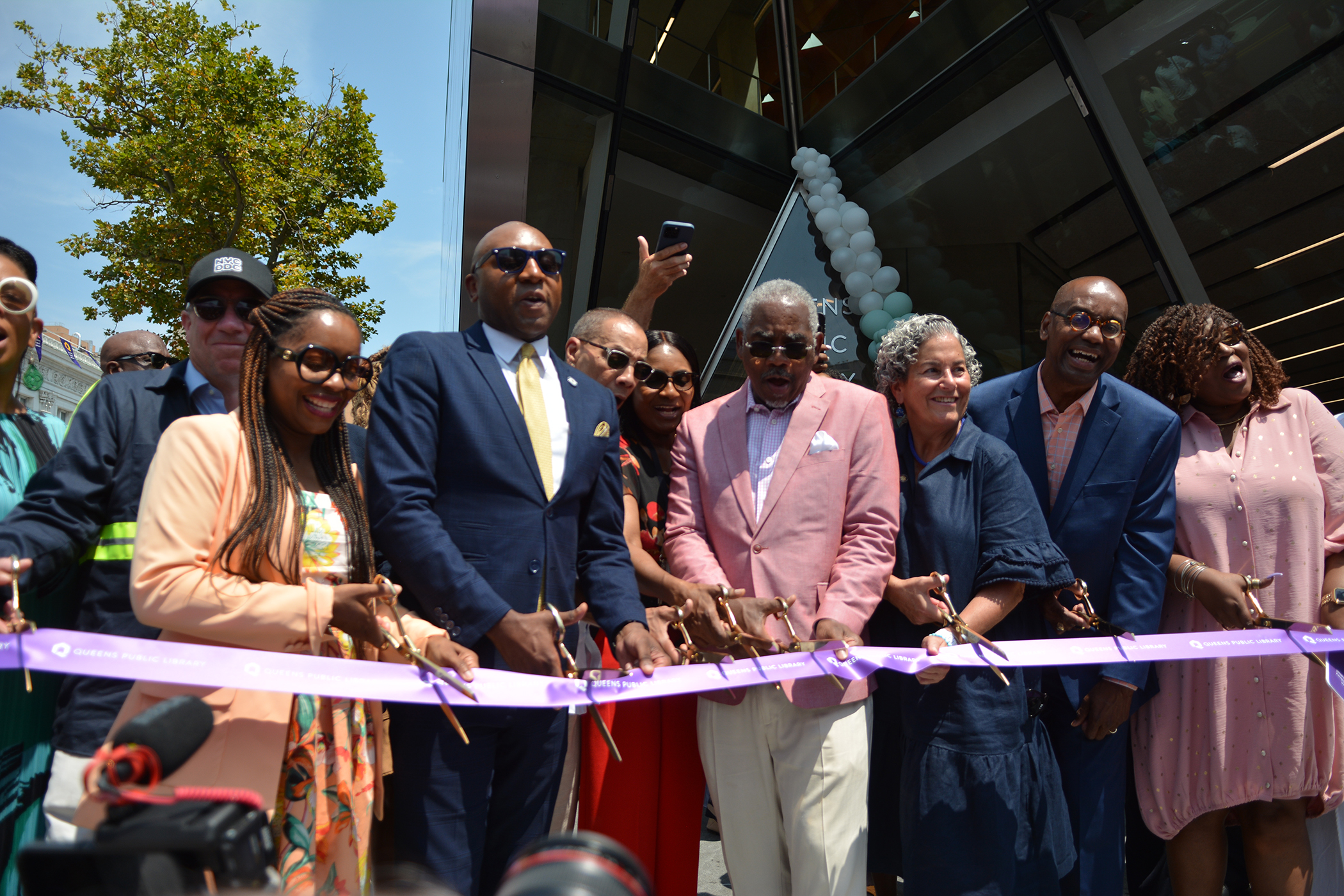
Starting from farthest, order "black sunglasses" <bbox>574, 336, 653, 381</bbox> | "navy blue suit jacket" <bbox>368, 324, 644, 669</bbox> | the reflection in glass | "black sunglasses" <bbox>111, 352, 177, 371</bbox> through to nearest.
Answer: the reflection in glass → "black sunglasses" <bbox>111, 352, 177, 371</bbox> → "black sunglasses" <bbox>574, 336, 653, 381</bbox> → "navy blue suit jacket" <bbox>368, 324, 644, 669</bbox>

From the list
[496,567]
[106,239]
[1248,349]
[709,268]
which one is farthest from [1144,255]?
[106,239]

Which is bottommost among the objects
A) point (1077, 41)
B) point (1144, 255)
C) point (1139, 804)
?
point (1139, 804)

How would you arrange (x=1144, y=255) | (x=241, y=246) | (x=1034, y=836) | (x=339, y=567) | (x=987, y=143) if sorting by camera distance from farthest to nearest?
(x=241, y=246) < (x=987, y=143) < (x=1144, y=255) < (x=1034, y=836) < (x=339, y=567)

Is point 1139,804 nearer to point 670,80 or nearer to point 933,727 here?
point 933,727

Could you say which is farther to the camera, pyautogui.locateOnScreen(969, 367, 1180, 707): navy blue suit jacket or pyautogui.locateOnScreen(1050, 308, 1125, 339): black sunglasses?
pyautogui.locateOnScreen(1050, 308, 1125, 339): black sunglasses

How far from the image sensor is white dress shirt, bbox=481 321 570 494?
2.67 meters

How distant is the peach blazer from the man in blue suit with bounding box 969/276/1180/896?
2.52m

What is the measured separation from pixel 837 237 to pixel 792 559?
7446 millimetres

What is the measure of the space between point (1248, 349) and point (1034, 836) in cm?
212

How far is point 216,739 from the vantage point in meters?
1.96

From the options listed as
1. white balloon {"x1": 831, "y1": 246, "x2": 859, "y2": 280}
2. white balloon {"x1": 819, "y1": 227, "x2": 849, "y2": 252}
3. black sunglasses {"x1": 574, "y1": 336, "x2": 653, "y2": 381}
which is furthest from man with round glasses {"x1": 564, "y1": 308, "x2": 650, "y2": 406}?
white balloon {"x1": 819, "y1": 227, "x2": 849, "y2": 252}

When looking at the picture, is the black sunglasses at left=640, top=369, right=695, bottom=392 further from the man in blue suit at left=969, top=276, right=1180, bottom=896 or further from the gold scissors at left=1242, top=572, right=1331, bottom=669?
the gold scissors at left=1242, top=572, right=1331, bottom=669

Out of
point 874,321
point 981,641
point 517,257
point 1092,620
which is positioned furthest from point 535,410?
point 874,321

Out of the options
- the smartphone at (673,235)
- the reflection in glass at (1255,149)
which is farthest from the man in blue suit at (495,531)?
the reflection in glass at (1255,149)
